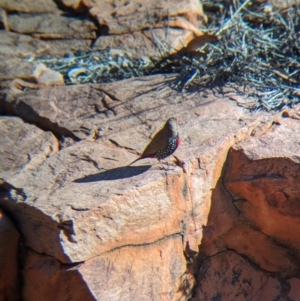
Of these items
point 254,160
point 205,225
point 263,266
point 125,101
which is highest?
point 125,101

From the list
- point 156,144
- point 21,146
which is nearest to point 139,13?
point 21,146

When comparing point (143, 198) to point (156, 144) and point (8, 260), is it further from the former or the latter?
point (8, 260)

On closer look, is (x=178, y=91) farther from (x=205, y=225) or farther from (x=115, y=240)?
(x=115, y=240)

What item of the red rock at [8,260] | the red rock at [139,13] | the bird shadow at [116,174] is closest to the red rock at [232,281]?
the bird shadow at [116,174]

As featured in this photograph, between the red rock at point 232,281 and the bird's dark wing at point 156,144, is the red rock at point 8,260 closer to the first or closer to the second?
the bird's dark wing at point 156,144

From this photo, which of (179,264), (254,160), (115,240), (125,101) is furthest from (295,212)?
(125,101)

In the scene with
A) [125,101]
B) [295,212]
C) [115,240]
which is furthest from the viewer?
[125,101]

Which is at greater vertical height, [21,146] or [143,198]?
[21,146]
